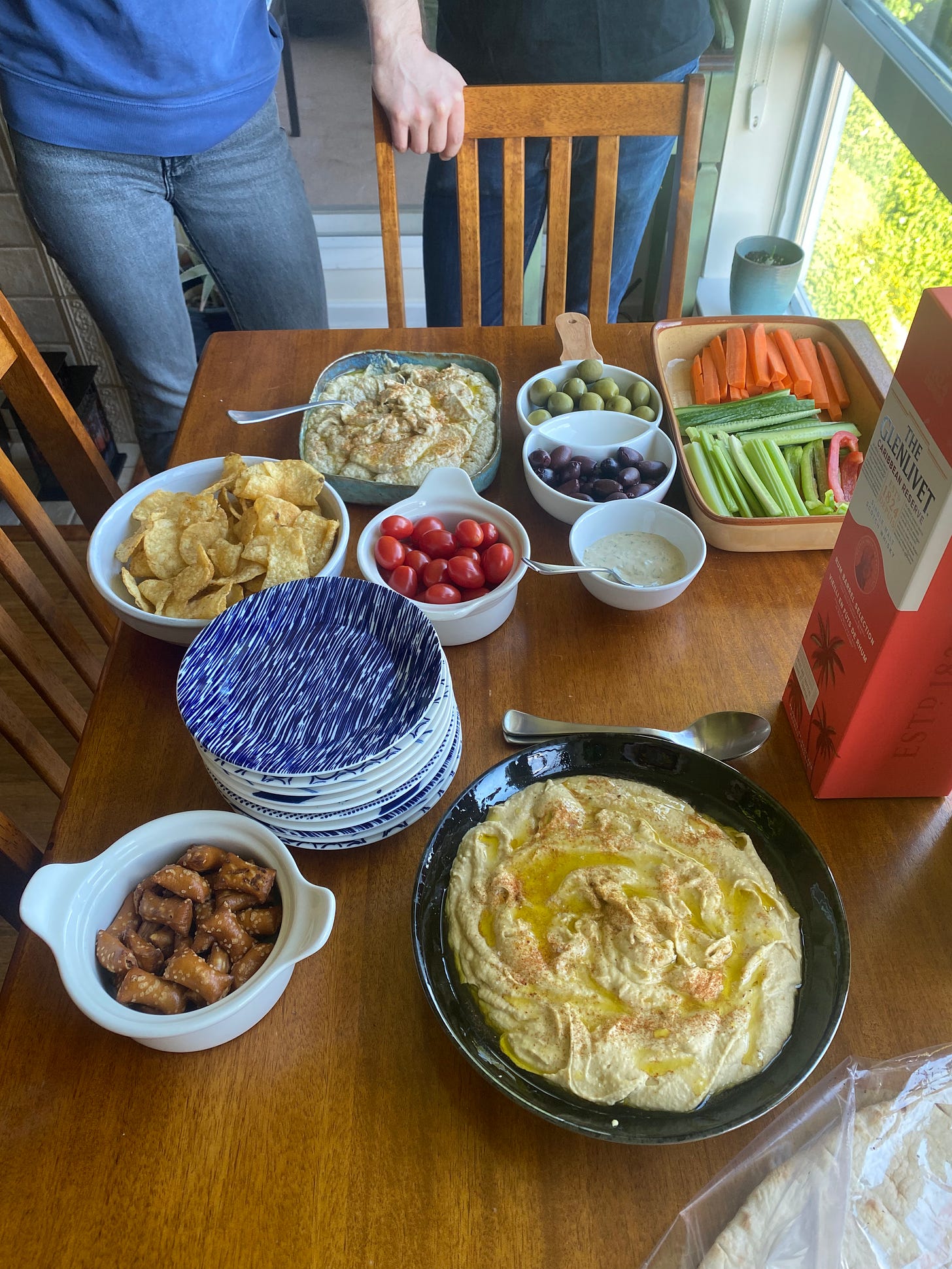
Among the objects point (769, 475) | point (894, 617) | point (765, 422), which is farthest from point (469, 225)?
point (894, 617)

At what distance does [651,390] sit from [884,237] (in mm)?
1565

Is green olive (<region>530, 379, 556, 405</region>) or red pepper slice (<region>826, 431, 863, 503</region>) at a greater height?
green olive (<region>530, 379, 556, 405</region>)

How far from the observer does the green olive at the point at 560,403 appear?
1.45 meters

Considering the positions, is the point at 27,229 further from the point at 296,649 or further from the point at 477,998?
the point at 477,998

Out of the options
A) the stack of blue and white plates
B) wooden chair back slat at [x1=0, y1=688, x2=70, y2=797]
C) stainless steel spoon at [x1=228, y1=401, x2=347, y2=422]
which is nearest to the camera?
the stack of blue and white plates

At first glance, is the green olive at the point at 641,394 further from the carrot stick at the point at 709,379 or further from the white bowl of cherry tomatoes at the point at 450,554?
the white bowl of cherry tomatoes at the point at 450,554

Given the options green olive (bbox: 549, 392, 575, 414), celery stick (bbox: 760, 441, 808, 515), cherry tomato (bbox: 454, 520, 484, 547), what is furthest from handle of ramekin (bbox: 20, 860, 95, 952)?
celery stick (bbox: 760, 441, 808, 515)

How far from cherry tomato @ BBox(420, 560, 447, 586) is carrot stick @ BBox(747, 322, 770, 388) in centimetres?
75

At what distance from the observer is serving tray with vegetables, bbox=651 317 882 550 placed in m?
1.29

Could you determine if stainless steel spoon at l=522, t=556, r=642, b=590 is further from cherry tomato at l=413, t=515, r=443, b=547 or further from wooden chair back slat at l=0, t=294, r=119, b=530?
wooden chair back slat at l=0, t=294, r=119, b=530

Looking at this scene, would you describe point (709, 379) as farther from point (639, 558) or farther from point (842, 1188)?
point (842, 1188)

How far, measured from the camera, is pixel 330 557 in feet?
3.90

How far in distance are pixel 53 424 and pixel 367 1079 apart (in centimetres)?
121

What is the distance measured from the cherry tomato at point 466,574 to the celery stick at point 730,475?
18.2 inches
